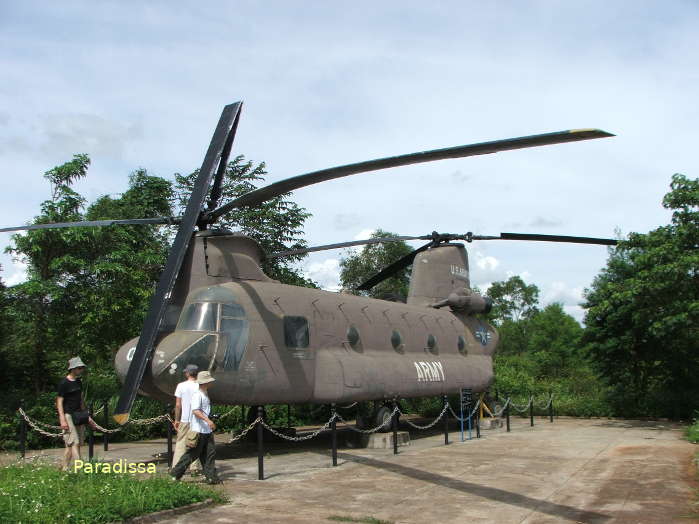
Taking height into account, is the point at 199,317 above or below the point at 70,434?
above

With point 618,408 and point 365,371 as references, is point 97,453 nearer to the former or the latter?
point 365,371

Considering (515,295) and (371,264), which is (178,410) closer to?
(371,264)

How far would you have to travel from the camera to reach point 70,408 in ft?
32.2

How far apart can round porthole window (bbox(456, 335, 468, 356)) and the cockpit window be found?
8.82 metres

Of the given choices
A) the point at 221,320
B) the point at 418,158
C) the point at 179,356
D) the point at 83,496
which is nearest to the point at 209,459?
the point at 179,356

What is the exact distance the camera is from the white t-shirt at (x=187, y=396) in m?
9.58

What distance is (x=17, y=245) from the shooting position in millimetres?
18031

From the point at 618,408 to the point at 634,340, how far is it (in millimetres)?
2447

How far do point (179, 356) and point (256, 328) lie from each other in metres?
1.67

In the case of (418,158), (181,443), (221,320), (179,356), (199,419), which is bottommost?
(181,443)

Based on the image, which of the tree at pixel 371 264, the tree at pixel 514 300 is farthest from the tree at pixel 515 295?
the tree at pixel 371 264

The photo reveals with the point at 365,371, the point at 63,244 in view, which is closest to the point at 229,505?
the point at 365,371

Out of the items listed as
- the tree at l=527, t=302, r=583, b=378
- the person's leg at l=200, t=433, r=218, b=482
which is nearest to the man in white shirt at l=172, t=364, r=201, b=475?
the person's leg at l=200, t=433, r=218, b=482

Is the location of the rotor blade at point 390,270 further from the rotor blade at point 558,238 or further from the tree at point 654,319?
the tree at point 654,319
